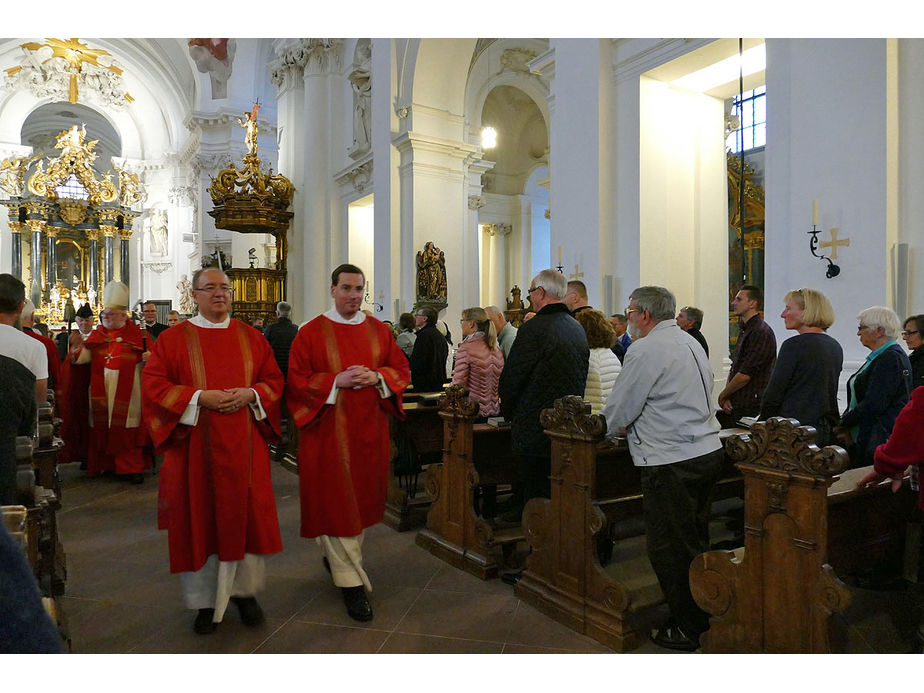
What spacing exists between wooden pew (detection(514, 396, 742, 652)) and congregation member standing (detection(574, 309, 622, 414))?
478mm

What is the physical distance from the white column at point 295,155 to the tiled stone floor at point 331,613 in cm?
1164

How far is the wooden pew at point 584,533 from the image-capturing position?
321 centimetres

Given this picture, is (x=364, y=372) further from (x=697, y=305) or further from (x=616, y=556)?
(x=697, y=305)

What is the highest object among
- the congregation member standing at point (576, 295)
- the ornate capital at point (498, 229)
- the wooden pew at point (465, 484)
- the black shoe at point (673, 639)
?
the ornate capital at point (498, 229)

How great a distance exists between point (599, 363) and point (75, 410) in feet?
19.6

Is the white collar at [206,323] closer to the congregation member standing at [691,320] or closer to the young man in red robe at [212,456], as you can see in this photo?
the young man in red robe at [212,456]

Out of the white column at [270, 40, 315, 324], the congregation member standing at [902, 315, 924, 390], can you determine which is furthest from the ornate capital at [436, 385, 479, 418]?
the white column at [270, 40, 315, 324]

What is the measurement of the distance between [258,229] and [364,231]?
8.16 ft

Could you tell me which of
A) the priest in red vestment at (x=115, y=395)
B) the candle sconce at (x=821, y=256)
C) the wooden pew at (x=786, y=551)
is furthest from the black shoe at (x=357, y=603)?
the candle sconce at (x=821, y=256)

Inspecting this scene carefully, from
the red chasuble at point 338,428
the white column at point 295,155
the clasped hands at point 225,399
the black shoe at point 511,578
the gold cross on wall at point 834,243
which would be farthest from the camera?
the white column at point 295,155

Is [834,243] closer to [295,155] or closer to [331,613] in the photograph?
[331,613]

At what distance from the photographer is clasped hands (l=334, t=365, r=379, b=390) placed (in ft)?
11.6

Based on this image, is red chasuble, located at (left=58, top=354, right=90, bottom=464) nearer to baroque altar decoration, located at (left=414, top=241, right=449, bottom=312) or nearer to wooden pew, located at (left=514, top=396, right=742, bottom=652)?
wooden pew, located at (left=514, top=396, right=742, bottom=652)

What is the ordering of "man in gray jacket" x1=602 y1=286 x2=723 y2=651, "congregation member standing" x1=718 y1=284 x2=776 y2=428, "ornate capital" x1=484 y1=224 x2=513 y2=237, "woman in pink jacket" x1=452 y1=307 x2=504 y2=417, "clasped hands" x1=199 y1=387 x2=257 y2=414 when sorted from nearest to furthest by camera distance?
"man in gray jacket" x1=602 y1=286 x2=723 y2=651, "clasped hands" x1=199 y1=387 x2=257 y2=414, "congregation member standing" x1=718 y1=284 x2=776 y2=428, "woman in pink jacket" x1=452 y1=307 x2=504 y2=417, "ornate capital" x1=484 y1=224 x2=513 y2=237
